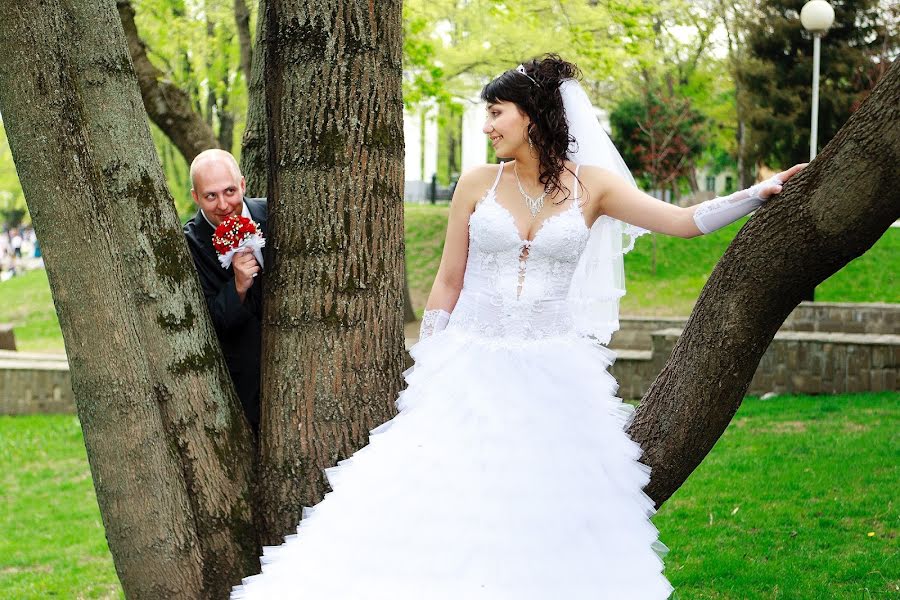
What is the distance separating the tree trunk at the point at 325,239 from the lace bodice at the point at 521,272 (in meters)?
0.41

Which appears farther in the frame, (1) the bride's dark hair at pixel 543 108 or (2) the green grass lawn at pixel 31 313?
(2) the green grass lawn at pixel 31 313

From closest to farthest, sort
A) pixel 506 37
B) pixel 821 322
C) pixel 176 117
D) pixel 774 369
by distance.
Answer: pixel 774 369, pixel 176 117, pixel 821 322, pixel 506 37

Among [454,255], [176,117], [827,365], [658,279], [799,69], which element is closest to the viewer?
[454,255]

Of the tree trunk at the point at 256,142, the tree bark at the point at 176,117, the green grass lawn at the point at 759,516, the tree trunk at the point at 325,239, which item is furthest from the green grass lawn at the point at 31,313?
the tree trunk at the point at 325,239

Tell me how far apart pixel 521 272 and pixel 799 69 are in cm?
2143

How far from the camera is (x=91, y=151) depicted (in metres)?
3.29

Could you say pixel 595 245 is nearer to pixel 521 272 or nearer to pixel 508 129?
pixel 521 272

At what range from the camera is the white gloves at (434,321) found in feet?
12.6

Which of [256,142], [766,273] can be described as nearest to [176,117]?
[256,142]

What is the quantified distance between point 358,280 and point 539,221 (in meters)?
0.74

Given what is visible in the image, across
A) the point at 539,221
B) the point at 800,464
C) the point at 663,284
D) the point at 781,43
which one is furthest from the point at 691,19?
the point at 539,221

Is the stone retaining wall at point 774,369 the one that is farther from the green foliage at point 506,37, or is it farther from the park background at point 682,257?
the green foliage at point 506,37

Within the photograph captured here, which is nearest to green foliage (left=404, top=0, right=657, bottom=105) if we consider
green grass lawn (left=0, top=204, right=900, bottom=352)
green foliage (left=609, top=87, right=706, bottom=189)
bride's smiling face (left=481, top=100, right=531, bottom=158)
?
green foliage (left=609, top=87, right=706, bottom=189)

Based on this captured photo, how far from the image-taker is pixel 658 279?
19.2 m
